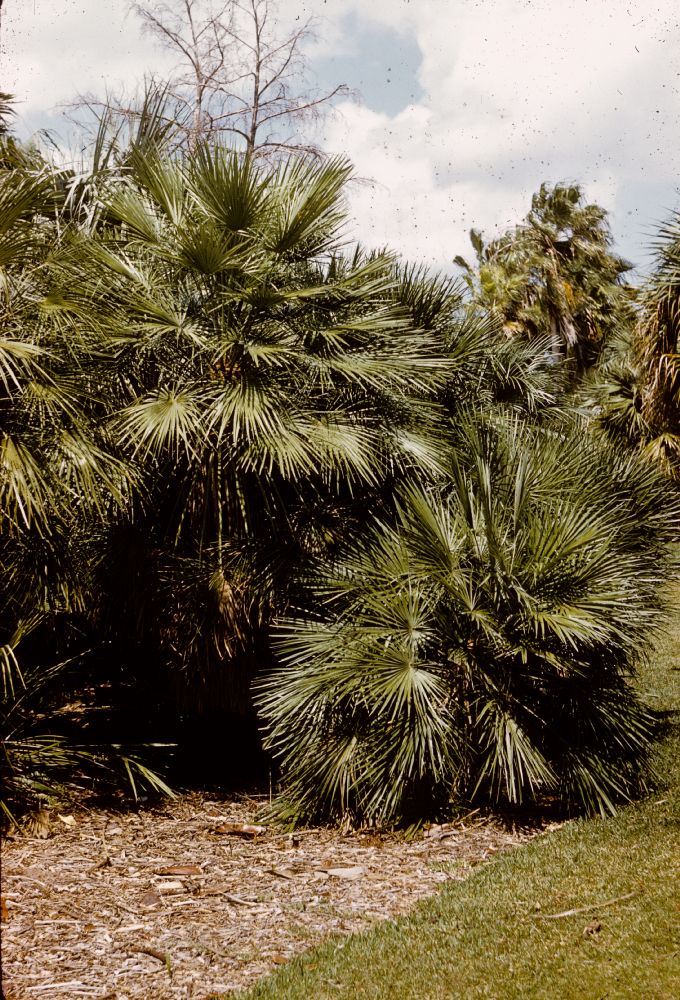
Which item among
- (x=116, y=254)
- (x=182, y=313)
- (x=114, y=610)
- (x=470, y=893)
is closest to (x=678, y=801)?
(x=470, y=893)

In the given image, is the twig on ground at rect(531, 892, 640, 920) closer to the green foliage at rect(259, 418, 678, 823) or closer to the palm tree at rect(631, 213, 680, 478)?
the green foliage at rect(259, 418, 678, 823)

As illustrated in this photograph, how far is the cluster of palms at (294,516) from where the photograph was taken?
5.87m

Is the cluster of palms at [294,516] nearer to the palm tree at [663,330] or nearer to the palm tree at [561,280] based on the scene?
the palm tree at [663,330]

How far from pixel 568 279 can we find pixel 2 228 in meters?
18.7

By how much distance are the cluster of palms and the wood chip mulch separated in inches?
16.0

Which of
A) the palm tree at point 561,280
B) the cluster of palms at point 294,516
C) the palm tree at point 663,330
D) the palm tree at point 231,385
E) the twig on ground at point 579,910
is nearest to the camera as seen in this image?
the twig on ground at point 579,910

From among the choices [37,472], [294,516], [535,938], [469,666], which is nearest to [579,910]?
[535,938]

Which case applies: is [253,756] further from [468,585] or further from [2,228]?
[2,228]

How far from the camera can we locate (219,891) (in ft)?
Result: 16.9

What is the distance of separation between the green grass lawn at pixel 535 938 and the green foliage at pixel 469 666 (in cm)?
69

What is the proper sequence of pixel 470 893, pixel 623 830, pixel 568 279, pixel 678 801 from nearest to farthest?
pixel 470 893 < pixel 623 830 < pixel 678 801 < pixel 568 279

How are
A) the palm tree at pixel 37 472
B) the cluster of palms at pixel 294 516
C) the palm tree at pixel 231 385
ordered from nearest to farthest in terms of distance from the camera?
the palm tree at pixel 37 472 < the cluster of palms at pixel 294 516 < the palm tree at pixel 231 385

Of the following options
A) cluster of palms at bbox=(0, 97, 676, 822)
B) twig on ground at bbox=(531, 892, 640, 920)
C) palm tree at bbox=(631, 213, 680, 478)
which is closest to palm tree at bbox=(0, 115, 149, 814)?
cluster of palms at bbox=(0, 97, 676, 822)

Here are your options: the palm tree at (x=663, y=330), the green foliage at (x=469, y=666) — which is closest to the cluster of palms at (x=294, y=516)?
the green foliage at (x=469, y=666)
